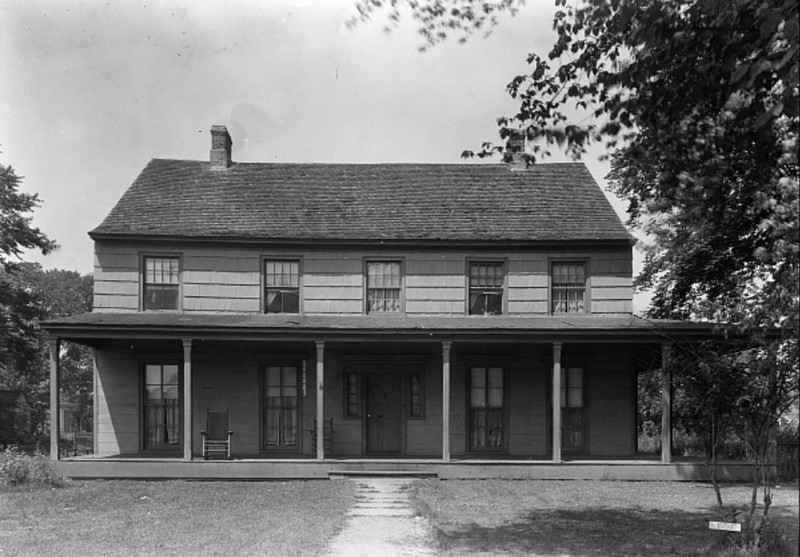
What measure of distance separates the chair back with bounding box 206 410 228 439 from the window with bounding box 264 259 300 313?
9.58 ft

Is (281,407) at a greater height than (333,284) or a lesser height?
lesser

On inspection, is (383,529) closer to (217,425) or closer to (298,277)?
(217,425)

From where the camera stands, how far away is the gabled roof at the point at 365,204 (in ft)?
60.2

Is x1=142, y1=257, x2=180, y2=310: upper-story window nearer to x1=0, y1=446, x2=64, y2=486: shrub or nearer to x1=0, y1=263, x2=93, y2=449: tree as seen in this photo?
x1=0, y1=446, x2=64, y2=486: shrub

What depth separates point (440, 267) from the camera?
1852cm

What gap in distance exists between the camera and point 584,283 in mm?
18469

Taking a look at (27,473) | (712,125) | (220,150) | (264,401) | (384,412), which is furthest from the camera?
(220,150)

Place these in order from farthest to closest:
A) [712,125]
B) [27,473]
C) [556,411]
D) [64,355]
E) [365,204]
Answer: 1. [64,355]
2. [365,204]
3. [556,411]
4. [27,473]
5. [712,125]

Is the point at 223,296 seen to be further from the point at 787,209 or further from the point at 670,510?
the point at 787,209

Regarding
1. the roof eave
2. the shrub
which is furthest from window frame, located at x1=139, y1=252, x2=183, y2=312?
the shrub

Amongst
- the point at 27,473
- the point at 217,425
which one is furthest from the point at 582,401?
the point at 27,473

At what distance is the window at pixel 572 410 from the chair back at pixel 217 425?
8.70 metres

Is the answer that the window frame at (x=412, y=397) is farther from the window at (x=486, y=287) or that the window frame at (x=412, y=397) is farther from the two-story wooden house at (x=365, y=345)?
the window at (x=486, y=287)

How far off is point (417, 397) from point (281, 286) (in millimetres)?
4600
